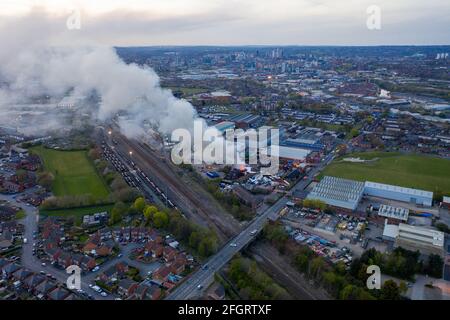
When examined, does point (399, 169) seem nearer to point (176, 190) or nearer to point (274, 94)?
point (176, 190)

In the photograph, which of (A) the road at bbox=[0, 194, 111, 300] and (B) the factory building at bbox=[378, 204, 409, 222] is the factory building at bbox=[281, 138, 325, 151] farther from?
(A) the road at bbox=[0, 194, 111, 300]

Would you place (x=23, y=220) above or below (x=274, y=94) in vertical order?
below

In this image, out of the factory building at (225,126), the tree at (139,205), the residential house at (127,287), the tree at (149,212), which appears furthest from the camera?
the factory building at (225,126)

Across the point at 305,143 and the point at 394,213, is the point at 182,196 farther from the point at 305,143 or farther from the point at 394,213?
the point at 305,143

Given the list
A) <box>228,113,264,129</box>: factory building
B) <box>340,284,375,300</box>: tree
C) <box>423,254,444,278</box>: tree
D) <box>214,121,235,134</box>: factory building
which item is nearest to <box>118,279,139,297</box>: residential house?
<box>340,284,375,300</box>: tree

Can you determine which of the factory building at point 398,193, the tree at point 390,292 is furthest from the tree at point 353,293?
the factory building at point 398,193

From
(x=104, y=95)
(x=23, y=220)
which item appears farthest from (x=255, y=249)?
(x=104, y=95)

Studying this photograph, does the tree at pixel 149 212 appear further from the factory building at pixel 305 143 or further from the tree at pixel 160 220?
the factory building at pixel 305 143
